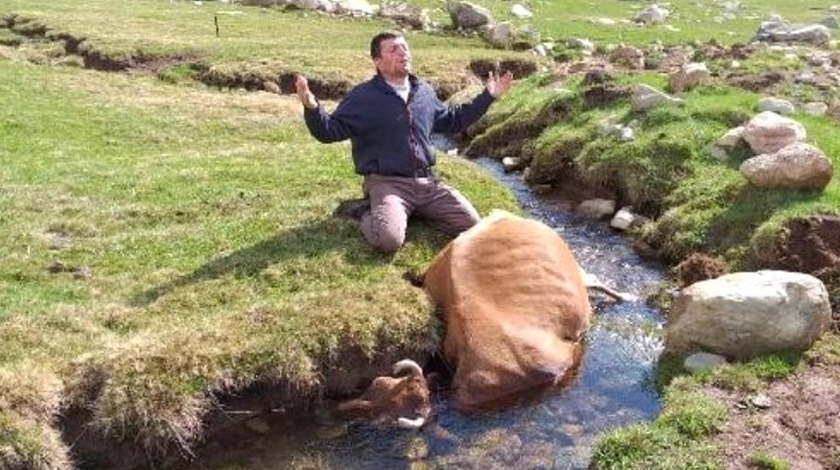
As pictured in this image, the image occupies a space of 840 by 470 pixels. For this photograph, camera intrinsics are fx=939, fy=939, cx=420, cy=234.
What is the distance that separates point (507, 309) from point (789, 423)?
13.6 ft

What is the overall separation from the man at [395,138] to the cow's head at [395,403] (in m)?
3.31

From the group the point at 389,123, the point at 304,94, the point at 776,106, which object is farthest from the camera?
the point at 776,106

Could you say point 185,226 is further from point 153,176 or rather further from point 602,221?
point 602,221

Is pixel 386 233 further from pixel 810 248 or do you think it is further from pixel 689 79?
pixel 689 79

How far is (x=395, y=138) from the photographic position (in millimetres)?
16250

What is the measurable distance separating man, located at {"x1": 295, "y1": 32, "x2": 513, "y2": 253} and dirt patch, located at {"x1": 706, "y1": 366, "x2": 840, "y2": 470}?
5.86 meters

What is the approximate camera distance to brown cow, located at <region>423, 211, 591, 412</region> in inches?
520

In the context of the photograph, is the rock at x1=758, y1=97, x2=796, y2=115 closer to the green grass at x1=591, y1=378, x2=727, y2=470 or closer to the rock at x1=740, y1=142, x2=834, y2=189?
the rock at x1=740, y1=142, x2=834, y2=189

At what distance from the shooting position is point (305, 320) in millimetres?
13125

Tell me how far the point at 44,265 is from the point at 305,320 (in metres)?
4.84

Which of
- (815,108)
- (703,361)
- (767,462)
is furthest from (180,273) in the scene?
(815,108)

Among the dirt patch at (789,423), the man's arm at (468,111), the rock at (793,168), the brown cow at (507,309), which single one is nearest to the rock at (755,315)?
the dirt patch at (789,423)

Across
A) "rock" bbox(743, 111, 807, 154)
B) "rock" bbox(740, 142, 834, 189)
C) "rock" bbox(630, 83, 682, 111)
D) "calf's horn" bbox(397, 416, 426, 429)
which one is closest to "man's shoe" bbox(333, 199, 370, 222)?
"calf's horn" bbox(397, 416, 426, 429)

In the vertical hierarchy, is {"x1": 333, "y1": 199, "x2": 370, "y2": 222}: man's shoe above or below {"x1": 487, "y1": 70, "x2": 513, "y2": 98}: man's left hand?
below
